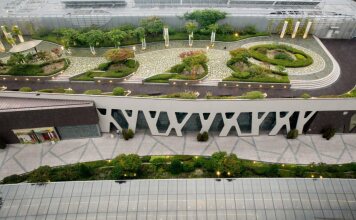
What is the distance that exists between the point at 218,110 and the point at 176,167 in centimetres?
1187

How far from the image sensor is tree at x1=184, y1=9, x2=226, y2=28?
63.3m

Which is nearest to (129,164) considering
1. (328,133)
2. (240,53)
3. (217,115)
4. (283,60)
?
(217,115)

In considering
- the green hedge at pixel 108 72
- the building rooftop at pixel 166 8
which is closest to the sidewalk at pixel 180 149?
the green hedge at pixel 108 72

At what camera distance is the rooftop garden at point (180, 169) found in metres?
40.9

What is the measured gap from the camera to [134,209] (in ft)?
113

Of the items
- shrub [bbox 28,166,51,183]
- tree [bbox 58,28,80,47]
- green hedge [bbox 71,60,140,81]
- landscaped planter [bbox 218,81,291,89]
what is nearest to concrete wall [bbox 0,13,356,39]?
tree [bbox 58,28,80,47]

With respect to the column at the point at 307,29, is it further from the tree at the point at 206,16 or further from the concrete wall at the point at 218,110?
the concrete wall at the point at 218,110

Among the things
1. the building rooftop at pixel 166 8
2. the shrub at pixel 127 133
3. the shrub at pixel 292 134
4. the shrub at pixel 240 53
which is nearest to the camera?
the shrub at pixel 292 134

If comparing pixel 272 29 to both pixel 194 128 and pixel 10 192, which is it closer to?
pixel 194 128

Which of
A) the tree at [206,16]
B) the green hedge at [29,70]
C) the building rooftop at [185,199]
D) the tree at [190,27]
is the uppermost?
the tree at [206,16]

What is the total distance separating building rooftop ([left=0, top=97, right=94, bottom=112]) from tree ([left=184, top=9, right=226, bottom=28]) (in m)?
32.3

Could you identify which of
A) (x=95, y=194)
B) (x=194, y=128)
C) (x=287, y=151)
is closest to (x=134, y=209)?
(x=95, y=194)

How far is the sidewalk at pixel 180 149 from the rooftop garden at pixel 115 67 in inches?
479

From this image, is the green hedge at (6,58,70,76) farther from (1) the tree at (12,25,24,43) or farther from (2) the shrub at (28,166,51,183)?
(2) the shrub at (28,166,51,183)
